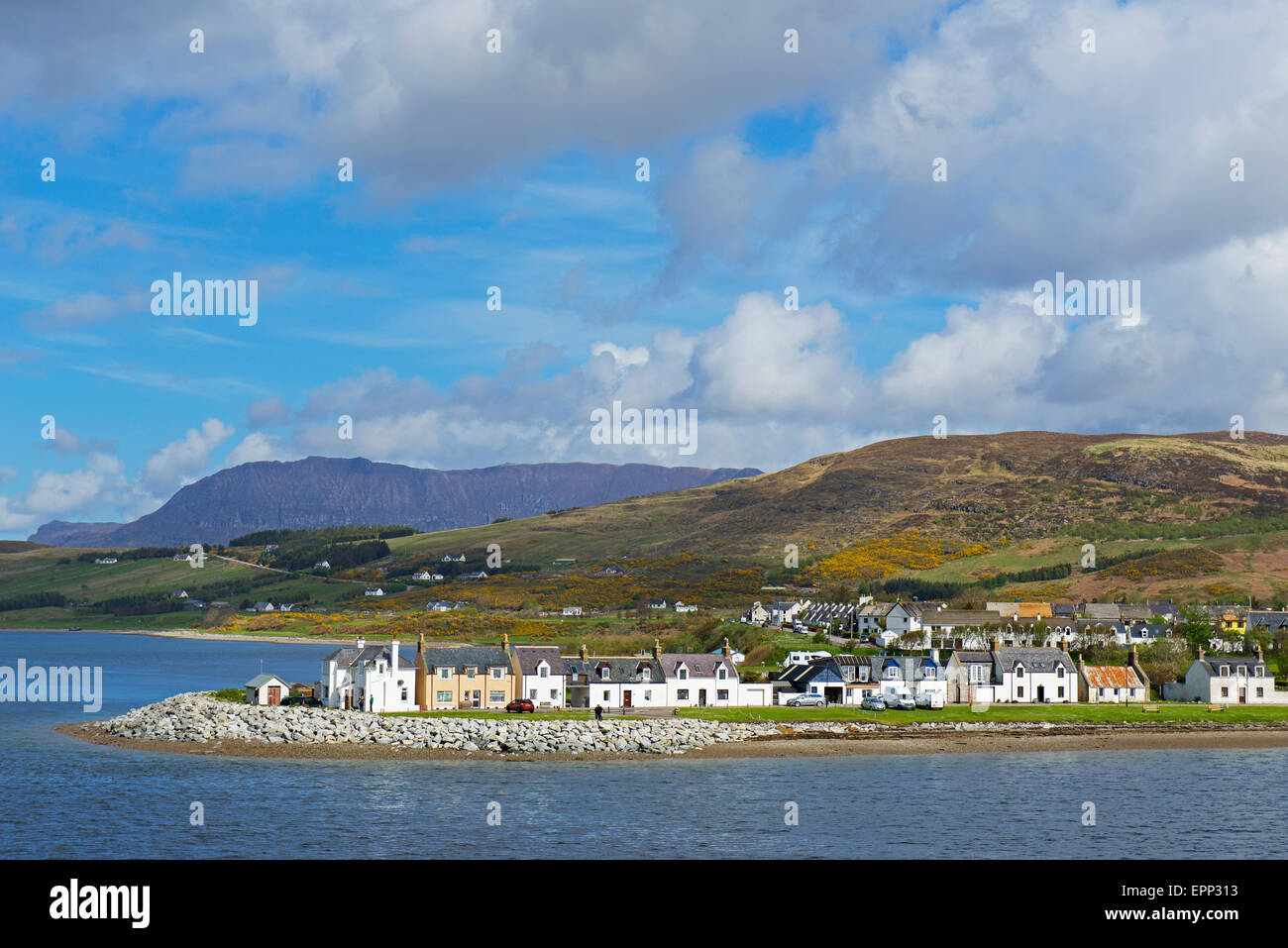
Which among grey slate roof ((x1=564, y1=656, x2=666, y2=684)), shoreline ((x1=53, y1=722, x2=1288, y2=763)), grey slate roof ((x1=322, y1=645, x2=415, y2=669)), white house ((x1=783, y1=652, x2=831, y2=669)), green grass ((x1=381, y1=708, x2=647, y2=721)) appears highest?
grey slate roof ((x1=322, y1=645, x2=415, y2=669))

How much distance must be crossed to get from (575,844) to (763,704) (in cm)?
4689

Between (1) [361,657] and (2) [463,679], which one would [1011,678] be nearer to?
(2) [463,679]

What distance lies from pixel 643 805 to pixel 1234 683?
63379mm

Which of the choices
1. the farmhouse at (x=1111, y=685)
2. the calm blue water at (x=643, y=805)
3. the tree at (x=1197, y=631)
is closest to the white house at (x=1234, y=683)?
the farmhouse at (x=1111, y=685)

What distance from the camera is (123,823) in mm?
45781

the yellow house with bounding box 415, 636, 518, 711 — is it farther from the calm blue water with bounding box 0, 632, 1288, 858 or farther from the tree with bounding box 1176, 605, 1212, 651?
the tree with bounding box 1176, 605, 1212, 651

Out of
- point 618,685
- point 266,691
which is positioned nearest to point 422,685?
point 266,691

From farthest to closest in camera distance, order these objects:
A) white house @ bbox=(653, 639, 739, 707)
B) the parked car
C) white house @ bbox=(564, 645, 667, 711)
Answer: the parked car < white house @ bbox=(653, 639, 739, 707) < white house @ bbox=(564, 645, 667, 711)

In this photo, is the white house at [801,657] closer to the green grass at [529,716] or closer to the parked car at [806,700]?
the parked car at [806,700]

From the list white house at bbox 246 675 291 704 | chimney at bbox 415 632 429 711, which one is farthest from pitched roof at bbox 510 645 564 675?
white house at bbox 246 675 291 704

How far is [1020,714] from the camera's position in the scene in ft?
271

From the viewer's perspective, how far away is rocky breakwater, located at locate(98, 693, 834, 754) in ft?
222

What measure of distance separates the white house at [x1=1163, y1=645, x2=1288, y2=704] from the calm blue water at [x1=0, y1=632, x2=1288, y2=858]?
74.3ft
